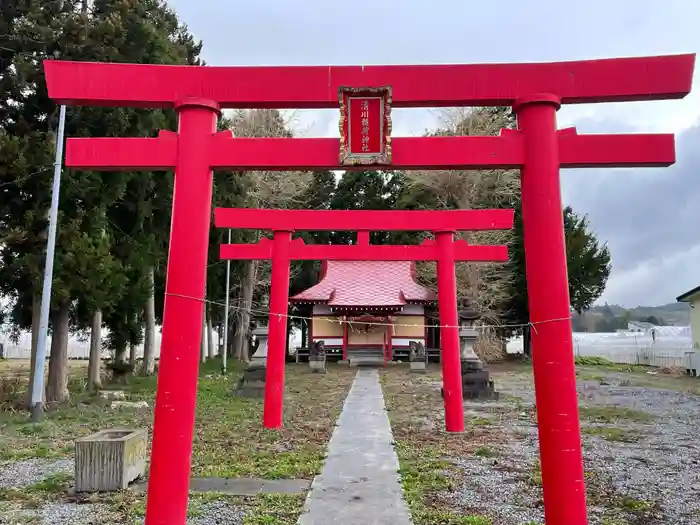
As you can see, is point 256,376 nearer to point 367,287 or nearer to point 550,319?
point 550,319

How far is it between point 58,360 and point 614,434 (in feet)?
39.1

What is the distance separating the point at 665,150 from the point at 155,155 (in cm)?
429

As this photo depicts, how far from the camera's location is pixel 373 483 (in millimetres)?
6344

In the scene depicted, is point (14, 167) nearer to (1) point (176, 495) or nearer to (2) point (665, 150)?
(1) point (176, 495)

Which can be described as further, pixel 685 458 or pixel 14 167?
pixel 14 167

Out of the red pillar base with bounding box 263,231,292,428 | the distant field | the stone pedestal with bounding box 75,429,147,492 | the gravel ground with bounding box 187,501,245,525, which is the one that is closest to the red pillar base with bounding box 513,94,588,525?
the gravel ground with bounding box 187,501,245,525

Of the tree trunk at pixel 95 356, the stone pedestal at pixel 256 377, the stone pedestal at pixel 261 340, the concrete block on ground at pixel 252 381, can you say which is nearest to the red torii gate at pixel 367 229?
the stone pedestal at pixel 261 340

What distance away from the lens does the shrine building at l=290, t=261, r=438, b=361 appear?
27.1 m

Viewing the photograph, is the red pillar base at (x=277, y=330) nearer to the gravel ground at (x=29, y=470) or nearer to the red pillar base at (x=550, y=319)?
the gravel ground at (x=29, y=470)

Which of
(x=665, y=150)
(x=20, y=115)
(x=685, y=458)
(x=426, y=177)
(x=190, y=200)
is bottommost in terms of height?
(x=685, y=458)

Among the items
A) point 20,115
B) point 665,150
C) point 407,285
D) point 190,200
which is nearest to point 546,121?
point 665,150

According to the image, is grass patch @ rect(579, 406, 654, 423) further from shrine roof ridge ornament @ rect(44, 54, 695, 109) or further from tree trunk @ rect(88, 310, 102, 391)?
tree trunk @ rect(88, 310, 102, 391)

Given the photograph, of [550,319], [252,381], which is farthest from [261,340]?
[550,319]

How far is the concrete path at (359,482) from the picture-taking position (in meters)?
5.18
